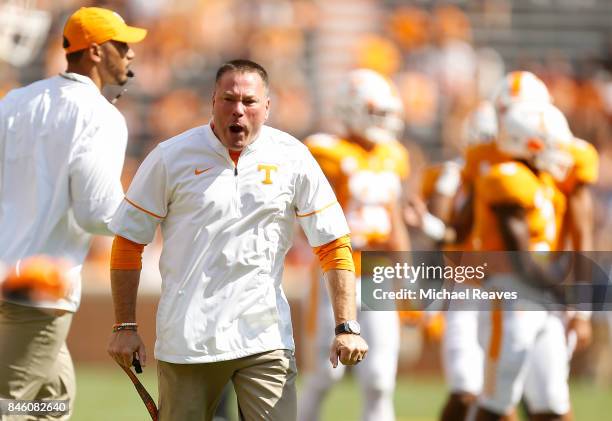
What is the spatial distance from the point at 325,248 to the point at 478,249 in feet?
6.73

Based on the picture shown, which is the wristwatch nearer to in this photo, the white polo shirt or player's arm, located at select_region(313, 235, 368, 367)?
player's arm, located at select_region(313, 235, 368, 367)

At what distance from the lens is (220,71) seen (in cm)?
461

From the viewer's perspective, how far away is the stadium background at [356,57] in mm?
15070

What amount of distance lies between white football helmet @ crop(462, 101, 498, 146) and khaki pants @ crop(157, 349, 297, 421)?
3306 mm

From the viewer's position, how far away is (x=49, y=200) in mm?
5109

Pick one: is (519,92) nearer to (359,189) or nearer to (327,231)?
(359,189)

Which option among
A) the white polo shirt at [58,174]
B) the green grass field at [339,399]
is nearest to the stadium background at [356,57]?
the green grass field at [339,399]

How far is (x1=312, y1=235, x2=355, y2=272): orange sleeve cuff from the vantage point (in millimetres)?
4641

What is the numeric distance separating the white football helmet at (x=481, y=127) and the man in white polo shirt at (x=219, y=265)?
10.3 ft

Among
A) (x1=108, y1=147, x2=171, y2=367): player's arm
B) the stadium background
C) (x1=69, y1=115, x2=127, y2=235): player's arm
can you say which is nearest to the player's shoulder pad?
(x1=69, y1=115, x2=127, y2=235): player's arm

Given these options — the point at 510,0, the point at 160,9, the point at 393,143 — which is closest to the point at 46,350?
the point at 393,143

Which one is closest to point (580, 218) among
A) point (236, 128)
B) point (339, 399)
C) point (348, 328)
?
point (348, 328)

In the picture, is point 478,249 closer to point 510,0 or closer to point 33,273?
point 33,273

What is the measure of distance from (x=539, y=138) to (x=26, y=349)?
9.49ft
